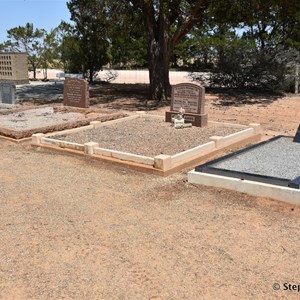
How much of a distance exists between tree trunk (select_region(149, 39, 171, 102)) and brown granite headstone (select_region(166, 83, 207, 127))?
6.04 m

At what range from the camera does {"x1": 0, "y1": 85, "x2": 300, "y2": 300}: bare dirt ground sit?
3.61 m

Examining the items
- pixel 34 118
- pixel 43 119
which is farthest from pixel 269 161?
pixel 34 118

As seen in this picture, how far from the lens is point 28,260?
4.08 m

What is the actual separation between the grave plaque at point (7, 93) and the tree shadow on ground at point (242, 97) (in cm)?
752

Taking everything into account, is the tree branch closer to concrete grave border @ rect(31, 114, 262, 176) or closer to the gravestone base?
the gravestone base

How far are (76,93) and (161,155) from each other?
749 centimetres

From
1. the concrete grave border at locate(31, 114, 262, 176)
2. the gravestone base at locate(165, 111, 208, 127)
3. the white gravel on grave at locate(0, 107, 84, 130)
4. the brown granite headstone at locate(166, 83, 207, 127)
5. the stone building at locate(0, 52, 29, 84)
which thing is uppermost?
the stone building at locate(0, 52, 29, 84)

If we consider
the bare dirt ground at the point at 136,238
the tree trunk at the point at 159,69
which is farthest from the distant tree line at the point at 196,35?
the bare dirt ground at the point at 136,238

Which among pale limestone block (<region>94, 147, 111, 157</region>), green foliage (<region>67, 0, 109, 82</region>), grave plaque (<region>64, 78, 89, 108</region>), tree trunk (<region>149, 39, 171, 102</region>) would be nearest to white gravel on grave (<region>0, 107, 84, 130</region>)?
grave plaque (<region>64, 78, 89, 108</region>)

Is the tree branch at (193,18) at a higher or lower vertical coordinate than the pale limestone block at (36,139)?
higher

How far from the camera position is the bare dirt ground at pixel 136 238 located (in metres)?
3.61

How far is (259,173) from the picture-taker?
20.4 ft

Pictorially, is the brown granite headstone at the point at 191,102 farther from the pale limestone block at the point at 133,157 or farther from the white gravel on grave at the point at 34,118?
the pale limestone block at the point at 133,157

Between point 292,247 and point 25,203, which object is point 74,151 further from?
point 292,247
